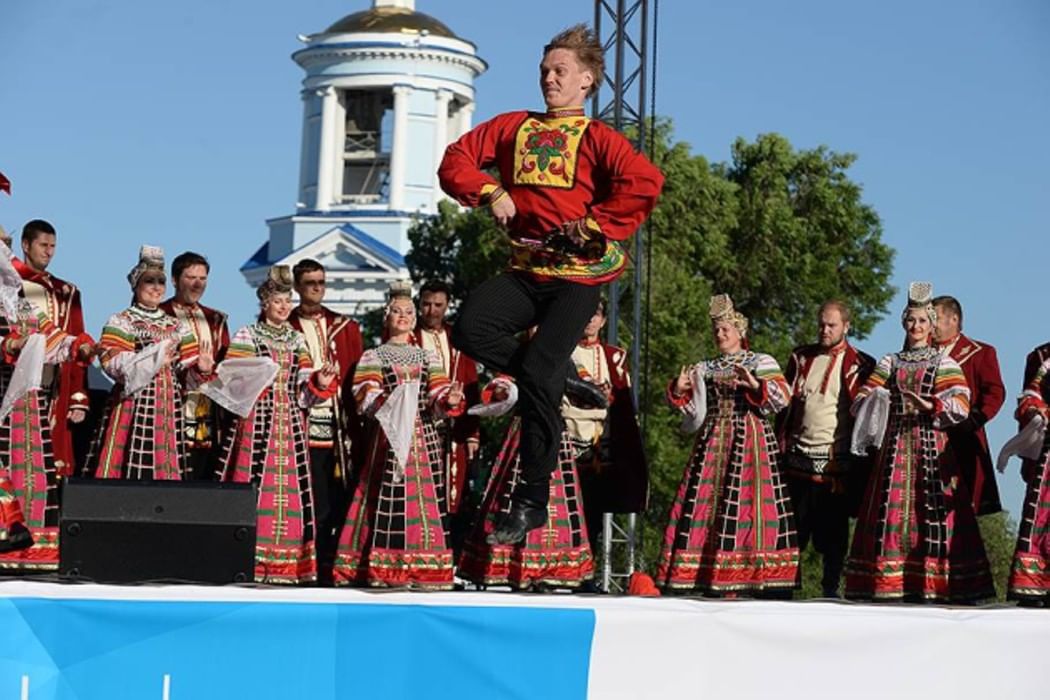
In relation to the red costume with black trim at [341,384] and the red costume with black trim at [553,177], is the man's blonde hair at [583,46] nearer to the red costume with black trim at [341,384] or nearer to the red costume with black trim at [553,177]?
the red costume with black trim at [553,177]

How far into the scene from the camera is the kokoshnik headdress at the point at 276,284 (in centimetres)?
807

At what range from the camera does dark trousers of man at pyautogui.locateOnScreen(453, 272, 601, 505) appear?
5.99 meters

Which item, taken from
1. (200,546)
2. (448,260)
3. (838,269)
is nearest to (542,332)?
(200,546)

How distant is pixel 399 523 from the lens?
7910 millimetres

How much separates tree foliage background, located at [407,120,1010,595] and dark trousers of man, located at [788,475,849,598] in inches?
440

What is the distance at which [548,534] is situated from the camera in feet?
25.7

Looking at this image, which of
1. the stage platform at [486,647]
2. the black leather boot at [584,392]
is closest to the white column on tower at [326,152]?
the black leather boot at [584,392]

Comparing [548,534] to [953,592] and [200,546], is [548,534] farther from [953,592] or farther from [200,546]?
[200,546]

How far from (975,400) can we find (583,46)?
112 inches

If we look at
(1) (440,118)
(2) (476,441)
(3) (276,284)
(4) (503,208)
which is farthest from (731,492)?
(1) (440,118)

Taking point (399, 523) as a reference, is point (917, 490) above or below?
above

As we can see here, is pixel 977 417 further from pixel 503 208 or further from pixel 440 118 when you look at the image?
pixel 440 118

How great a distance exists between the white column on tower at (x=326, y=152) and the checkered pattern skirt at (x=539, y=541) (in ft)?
139

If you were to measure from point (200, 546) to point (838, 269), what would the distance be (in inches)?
1187
